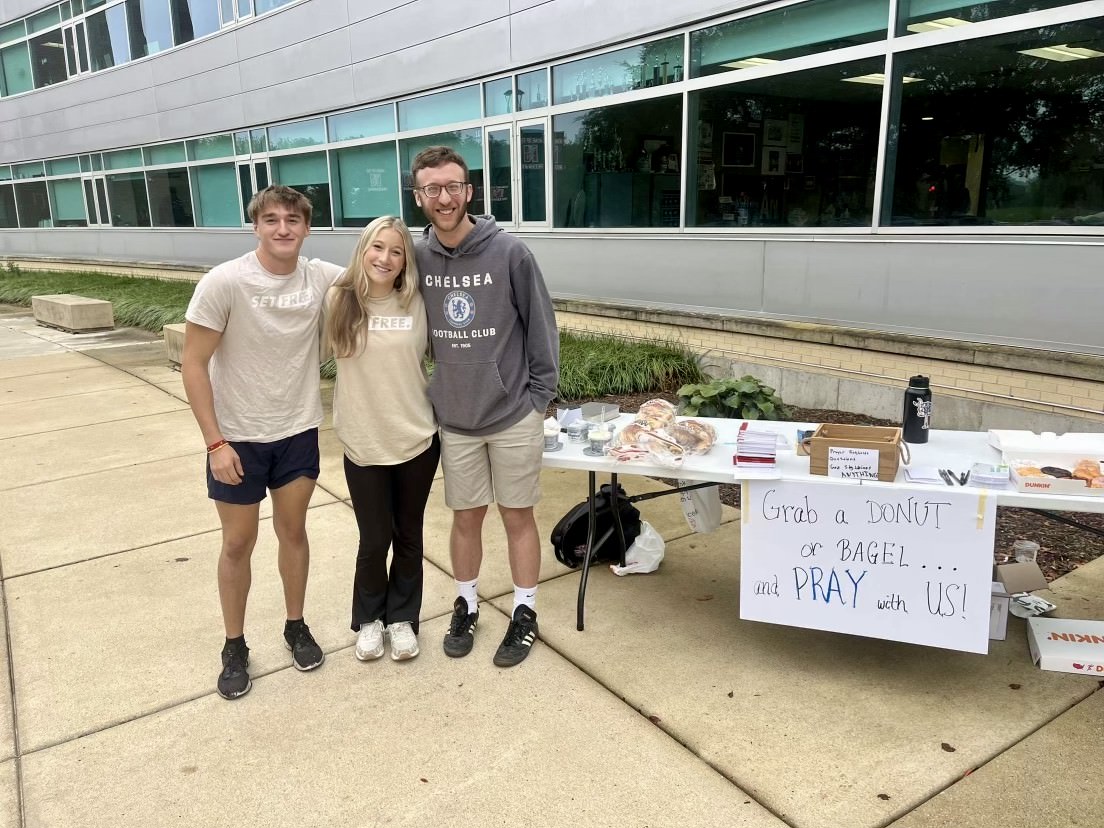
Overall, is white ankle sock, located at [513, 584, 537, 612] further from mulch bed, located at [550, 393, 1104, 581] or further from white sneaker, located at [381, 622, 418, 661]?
mulch bed, located at [550, 393, 1104, 581]

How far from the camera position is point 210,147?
1717 centimetres

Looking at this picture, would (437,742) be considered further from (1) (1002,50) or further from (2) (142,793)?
(1) (1002,50)

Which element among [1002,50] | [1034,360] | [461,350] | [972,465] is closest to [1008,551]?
[972,465]

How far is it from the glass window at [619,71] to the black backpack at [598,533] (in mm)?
5468

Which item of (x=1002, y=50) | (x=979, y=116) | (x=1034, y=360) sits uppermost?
(x=1002, y=50)

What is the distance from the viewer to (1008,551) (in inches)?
167

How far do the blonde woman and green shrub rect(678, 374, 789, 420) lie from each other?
9.09 ft

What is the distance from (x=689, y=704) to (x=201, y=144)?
58.5 ft

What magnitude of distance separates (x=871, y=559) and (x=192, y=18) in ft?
59.9

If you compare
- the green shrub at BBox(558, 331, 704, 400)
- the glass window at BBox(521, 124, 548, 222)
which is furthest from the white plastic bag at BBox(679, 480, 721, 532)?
the glass window at BBox(521, 124, 548, 222)

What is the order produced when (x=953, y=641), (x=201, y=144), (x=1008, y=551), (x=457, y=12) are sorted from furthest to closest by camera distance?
1. (x=201, y=144)
2. (x=457, y=12)
3. (x=1008, y=551)
4. (x=953, y=641)

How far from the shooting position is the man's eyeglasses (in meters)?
2.95

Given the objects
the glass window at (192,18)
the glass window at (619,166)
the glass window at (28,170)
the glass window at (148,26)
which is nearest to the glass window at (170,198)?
the glass window at (148,26)

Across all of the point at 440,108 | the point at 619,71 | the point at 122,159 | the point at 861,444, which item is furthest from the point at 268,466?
the point at 122,159
